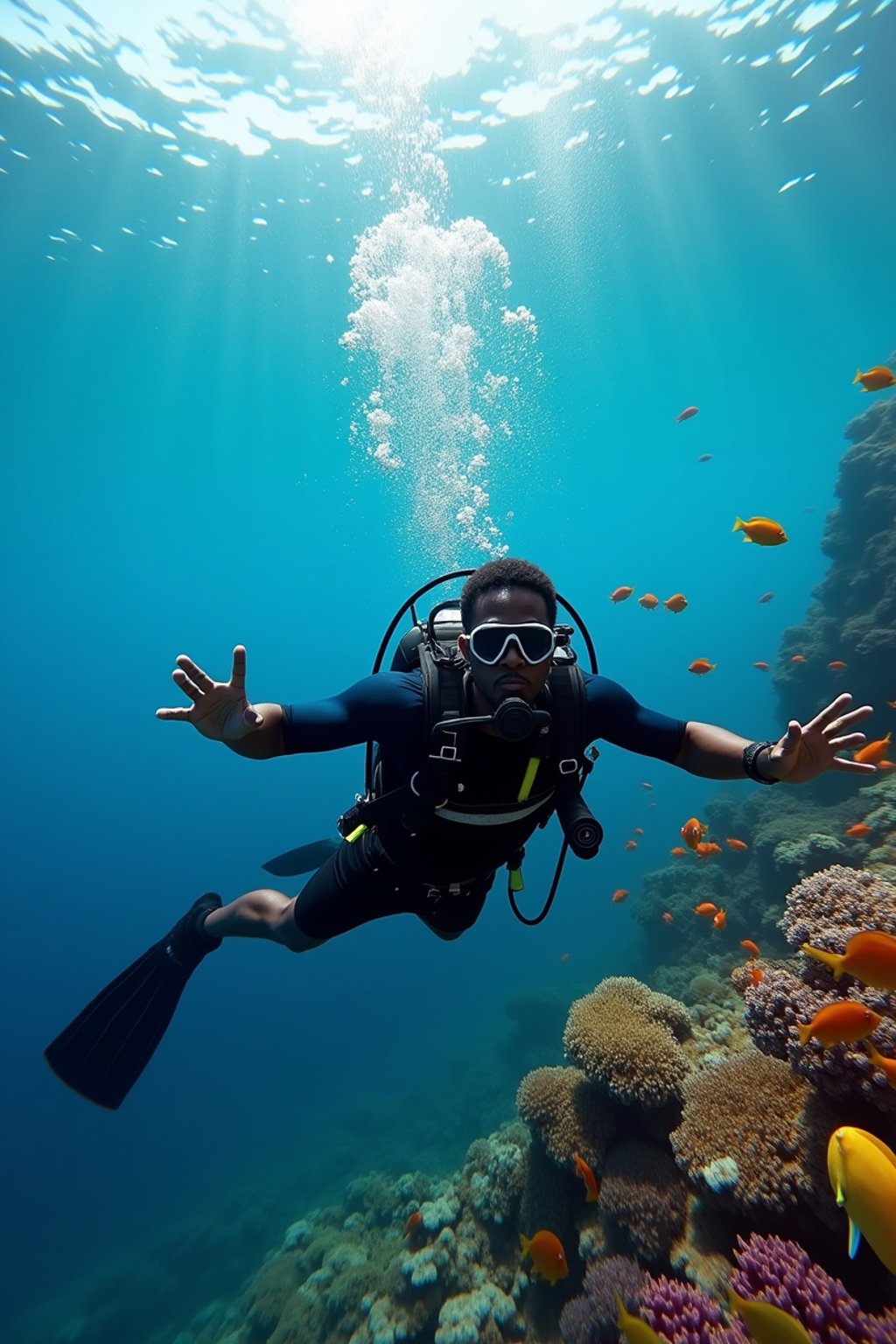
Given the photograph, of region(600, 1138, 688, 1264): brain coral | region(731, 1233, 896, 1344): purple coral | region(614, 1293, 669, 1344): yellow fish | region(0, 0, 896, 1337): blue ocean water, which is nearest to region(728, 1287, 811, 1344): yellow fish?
region(614, 1293, 669, 1344): yellow fish

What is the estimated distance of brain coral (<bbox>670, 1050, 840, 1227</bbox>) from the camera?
350 cm

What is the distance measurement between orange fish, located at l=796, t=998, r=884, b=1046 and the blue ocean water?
19576 millimetres

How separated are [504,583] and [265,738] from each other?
66.9 inches

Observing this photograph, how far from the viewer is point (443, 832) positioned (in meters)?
3.66

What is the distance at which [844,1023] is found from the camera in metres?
3.09

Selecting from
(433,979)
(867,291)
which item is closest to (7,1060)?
(433,979)

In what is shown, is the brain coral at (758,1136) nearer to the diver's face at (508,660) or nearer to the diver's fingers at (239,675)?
the diver's face at (508,660)

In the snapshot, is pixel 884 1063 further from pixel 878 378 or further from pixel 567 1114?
pixel 878 378

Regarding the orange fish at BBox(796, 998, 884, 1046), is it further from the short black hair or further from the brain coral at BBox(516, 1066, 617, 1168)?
the brain coral at BBox(516, 1066, 617, 1168)

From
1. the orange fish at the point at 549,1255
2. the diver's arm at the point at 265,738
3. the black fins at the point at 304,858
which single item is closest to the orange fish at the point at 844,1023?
the orange fish at the point at 549,1255

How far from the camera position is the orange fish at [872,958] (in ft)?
9.76

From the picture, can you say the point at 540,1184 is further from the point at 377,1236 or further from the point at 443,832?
the point at 377,1236

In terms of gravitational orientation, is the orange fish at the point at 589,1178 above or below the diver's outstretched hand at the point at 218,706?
below

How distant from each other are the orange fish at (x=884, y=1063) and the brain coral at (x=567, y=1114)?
313 cm
